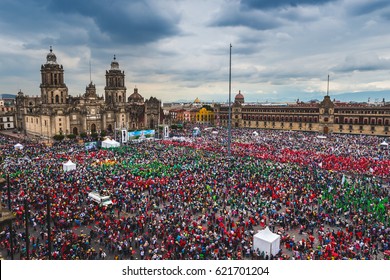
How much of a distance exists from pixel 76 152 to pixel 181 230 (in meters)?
32.3

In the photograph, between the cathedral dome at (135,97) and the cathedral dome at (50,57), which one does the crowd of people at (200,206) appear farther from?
the cathedral dome at (135,97)

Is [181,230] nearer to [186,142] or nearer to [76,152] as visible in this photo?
[76,152]

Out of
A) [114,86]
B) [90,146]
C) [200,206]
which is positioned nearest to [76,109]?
[114,86]

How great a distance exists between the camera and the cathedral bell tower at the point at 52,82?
67188 mm

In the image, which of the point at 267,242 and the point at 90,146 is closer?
the point at 267,242

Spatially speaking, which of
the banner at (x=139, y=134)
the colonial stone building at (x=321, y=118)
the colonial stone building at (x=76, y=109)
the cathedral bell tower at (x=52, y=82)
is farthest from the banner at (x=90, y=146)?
the colonial stone building at (x=321, y=118)

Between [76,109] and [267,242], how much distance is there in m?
62.9

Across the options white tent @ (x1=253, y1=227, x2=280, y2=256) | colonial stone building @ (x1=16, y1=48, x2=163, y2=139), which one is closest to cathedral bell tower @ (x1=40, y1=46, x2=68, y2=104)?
colonial stone building @ (x1=16, y1=48, x2=163, y2=139)

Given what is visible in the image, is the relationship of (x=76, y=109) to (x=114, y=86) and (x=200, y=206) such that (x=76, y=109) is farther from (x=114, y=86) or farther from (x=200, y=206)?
(x=200, y=206)

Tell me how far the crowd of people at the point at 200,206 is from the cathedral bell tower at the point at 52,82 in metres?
30.9

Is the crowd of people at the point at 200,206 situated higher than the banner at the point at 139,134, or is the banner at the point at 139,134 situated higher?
the banner at the point at 139,134

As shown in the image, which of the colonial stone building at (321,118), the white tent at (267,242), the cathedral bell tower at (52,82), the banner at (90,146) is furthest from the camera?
the colonial stone building at (321,118)

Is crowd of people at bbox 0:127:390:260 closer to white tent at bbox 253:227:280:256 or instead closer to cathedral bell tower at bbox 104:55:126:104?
white tent at bbox 253:227:280:256

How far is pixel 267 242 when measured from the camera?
16.5 metres
